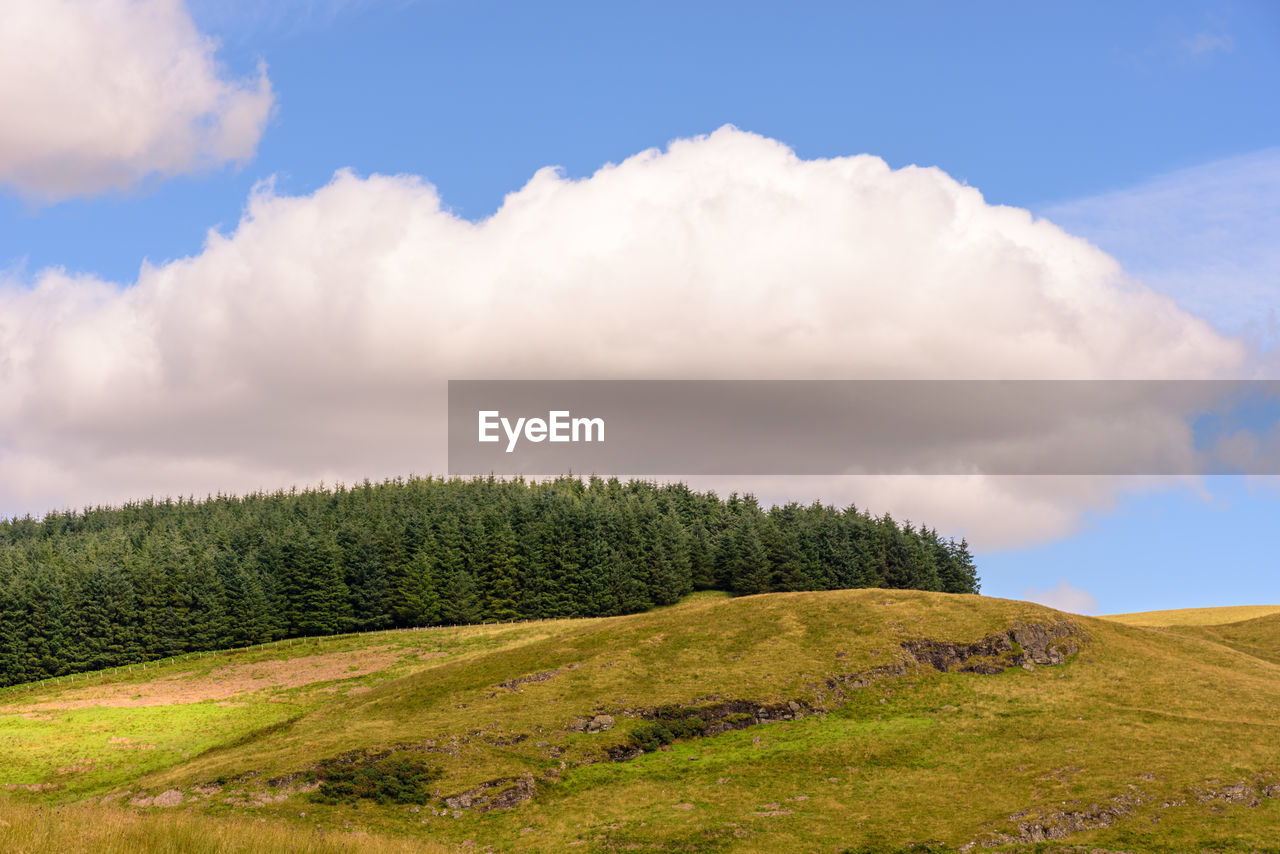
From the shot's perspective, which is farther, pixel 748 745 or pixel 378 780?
pixel 748 745

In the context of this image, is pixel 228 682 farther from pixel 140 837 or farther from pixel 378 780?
pixel 140 837

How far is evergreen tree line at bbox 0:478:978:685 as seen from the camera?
396 feet

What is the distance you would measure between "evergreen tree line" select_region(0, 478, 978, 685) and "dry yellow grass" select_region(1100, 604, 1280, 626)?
30.8 metres

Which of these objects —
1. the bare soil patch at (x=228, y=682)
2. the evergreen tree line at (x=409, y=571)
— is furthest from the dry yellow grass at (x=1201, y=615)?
the bare soil patch at (x=228, y=682)

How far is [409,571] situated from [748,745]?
3464 inches

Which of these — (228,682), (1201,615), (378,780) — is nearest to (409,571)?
(228,682)

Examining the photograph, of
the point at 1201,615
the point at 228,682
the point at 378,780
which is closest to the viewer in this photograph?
the point at 378,780

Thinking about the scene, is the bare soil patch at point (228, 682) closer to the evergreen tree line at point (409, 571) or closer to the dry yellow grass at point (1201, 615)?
the evergreen tree line at point (409, 571)

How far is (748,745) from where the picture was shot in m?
52.6

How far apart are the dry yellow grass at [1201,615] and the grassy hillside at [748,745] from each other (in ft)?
165

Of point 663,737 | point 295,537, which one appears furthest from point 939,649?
point 295,537

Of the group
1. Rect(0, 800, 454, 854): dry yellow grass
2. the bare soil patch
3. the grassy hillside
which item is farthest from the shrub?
the bare soil patch

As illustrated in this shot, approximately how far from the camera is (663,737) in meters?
53.7

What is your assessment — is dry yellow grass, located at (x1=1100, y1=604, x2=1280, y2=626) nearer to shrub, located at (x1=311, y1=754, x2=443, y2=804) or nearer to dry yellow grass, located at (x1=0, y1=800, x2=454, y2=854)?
shrub, located at (x1=311, y1=754, x2=443, y2=804)
